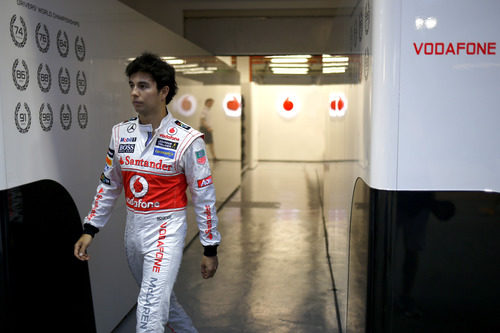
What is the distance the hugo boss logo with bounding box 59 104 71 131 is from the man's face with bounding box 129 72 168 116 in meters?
0.53

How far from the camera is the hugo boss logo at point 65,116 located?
103 inches

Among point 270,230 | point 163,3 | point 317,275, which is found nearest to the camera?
point 317,275

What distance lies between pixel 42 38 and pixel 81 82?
19.0 inches

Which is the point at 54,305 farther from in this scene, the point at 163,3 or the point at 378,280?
the point at 163,3

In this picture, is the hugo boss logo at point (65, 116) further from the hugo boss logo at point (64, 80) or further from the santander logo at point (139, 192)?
the santander logo at point (139, 192)

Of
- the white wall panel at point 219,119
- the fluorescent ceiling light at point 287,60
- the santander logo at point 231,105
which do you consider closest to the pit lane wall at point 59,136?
the white wall panel at point 219,119

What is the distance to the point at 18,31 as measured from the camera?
219 cm

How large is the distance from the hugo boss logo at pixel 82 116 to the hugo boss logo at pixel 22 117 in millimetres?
566

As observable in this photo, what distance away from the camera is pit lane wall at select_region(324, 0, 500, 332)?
1982mm

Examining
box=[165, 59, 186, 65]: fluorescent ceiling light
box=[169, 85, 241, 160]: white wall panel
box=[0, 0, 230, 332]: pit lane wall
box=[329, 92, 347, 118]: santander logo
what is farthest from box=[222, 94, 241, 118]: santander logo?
box=[0, 0, 230, 332]: pit lane wall

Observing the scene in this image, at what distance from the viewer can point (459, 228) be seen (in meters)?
2.05

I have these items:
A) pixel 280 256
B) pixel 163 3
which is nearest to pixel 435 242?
pixel 280 256

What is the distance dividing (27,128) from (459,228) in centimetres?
193

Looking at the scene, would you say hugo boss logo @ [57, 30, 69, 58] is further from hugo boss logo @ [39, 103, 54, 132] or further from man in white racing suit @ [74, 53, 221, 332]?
man in white racing suit @ [74, 53, 221, 332]
